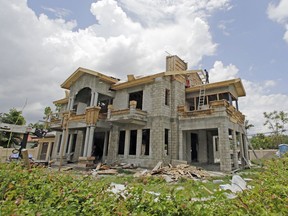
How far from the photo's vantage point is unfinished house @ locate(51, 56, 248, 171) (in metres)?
13.3

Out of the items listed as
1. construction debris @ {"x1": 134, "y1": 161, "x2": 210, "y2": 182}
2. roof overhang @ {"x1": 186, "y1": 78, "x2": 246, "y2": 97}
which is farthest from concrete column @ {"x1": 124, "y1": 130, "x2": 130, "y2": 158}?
roof overhang @ {"x1": 186, "y1": 78, "x2": 246, "y2": 97}

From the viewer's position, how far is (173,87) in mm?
15461

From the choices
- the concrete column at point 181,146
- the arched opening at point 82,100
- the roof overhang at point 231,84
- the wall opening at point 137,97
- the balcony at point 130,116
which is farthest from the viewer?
the arched opening at point 82,100

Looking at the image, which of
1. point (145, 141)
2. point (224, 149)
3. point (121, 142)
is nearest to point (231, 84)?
point (224, 149)

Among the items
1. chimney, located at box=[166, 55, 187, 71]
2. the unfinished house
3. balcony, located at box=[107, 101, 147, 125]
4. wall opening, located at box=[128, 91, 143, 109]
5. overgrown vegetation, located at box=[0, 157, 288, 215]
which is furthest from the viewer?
chimney, located at box=[166, 55, 187, 71]

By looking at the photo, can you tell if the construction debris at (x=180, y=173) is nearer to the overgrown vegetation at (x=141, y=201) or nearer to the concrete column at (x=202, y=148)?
the concrete column at (x=202, y=148)

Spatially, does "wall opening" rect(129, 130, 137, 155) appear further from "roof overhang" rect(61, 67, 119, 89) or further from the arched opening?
the arched opening

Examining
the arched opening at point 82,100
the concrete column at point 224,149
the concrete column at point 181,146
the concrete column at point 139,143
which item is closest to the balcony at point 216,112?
the concrete column at point 224,149

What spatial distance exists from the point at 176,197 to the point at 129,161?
12.3 metres

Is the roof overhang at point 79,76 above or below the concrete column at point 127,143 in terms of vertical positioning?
above

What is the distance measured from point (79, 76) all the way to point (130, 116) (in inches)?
322

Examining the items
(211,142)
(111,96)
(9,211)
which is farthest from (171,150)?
(9,211)

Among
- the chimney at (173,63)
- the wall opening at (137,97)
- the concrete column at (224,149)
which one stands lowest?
the concrete column at (224,149)

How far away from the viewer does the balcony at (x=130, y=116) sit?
545 inches
